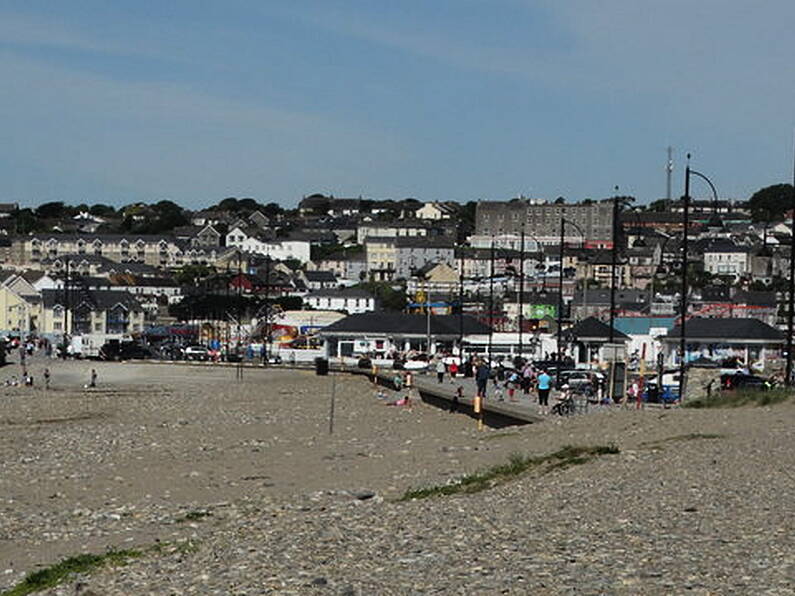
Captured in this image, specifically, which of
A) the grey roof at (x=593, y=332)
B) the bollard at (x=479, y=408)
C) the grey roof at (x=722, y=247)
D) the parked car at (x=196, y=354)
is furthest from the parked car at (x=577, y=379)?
the grey roof at (x=722, y=247)

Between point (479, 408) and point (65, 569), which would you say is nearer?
point (65, 569)

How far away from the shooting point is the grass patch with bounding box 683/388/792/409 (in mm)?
29672

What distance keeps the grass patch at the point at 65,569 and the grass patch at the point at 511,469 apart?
432 cm

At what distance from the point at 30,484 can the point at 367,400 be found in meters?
23.5

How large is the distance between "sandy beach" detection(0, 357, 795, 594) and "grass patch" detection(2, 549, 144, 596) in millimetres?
310

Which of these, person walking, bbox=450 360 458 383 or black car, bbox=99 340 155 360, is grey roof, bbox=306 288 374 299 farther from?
person walking, bbox=450 360 458 383

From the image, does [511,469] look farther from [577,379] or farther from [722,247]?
[722,247]

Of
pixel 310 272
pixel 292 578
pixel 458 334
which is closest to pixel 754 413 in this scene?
pixel 292 578

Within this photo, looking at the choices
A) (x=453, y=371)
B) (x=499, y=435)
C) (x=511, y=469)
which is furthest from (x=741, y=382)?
(x=453, y=371)

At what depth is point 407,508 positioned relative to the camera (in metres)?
18.0

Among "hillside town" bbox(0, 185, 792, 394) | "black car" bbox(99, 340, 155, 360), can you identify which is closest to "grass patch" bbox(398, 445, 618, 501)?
"hillside town" bbox(0, 185, 792, 394)

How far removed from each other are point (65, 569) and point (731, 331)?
49307mm

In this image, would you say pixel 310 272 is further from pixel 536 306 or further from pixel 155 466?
pixel 155 466

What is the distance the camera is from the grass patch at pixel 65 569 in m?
14.8
